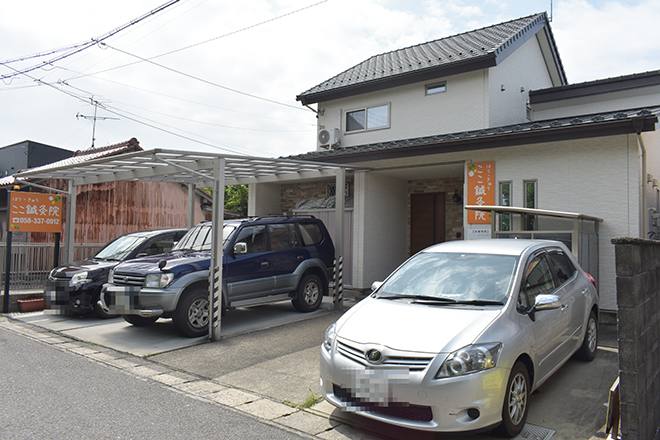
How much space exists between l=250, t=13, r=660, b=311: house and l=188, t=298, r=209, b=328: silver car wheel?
14.3 feet

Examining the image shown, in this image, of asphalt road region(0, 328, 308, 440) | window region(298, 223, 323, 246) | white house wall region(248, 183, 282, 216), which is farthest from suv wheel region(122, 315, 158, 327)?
white house wall region(248, 183, 282, 216)

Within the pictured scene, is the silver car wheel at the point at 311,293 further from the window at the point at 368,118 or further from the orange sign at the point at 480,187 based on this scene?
the window at the point at 368,118

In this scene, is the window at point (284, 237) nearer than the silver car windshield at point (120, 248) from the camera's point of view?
Yes

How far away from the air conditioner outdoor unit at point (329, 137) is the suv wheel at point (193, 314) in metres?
6.98

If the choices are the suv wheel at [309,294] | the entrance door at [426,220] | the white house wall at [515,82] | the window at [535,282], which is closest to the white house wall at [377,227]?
the entrance door at [426,220]

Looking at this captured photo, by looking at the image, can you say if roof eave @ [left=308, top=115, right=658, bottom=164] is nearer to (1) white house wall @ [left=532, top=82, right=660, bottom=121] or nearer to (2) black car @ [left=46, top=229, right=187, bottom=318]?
(2) black car @ [left=46, top=229, right=187, bottom=318]

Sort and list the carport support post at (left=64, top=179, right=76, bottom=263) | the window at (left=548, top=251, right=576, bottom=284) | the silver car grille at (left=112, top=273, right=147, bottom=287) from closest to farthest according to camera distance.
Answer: the window at (left=548, top=251, right=576, bottom=284)
the silver car grille at (left=112, top=273, right=147, bottom=287)
the carport support post at (left=64, top=179, right=76, bottom=263)

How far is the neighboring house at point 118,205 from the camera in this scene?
14664 mm

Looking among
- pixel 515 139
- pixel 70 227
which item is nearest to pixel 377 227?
pixel 515 139

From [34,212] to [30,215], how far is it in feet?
0.32

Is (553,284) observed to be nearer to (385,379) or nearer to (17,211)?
(385,379)

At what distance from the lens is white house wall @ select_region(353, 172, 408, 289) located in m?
10.7

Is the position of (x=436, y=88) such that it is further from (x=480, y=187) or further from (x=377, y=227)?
(x=377, y=227)

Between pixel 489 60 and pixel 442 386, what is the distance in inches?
371
